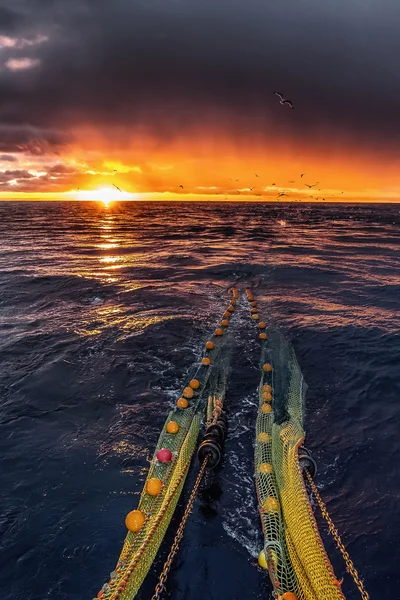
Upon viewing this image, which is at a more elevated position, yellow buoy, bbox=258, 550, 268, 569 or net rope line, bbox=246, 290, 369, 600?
net rope line, bbox=246, 290, 369, 600

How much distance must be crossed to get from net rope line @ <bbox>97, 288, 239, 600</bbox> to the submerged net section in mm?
2222

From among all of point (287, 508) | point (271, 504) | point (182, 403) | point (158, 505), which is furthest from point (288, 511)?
point (182, 403)

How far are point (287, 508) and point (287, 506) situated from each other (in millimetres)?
58

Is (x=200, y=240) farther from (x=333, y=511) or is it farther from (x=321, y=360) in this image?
(x=333, y=511)

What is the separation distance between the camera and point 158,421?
508 inches

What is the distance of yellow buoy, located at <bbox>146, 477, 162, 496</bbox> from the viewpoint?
891 cm

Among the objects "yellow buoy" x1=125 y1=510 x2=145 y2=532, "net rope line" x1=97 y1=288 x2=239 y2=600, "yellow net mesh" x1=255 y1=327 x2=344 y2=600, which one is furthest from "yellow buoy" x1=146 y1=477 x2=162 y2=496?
"yellow net mesh" x1=255 y1=327 x2=344 y2=600

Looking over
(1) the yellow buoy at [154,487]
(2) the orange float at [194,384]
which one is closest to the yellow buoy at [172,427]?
(1) the yellow buoy at [154,487]

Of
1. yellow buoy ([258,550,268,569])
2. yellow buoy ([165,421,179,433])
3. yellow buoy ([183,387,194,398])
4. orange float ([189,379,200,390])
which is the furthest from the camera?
orange float ([189,379,200,390])

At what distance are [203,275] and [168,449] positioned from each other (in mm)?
25964

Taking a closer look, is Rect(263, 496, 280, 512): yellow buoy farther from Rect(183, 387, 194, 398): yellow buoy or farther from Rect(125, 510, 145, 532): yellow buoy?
Rect(183, 387, 194, 398): yellow buoy

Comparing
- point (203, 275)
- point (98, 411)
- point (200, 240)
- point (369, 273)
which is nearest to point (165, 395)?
point (98, 411)

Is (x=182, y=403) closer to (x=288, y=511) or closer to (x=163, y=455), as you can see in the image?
(x=163, y=455)

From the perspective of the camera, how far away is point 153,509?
334 inches
